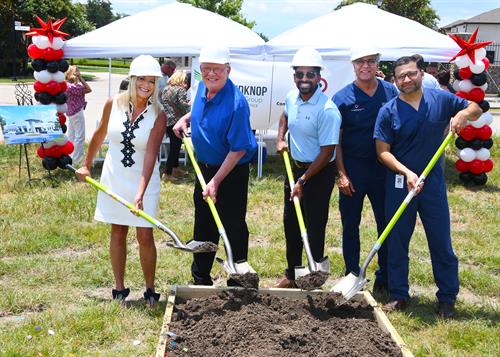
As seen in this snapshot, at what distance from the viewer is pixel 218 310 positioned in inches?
159

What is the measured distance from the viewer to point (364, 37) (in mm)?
10406

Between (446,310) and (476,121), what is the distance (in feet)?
18.6

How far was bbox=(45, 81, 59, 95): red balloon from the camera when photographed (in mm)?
9406

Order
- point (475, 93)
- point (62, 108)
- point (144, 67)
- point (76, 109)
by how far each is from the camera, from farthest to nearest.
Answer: point (76, 109)
point (62, 108)
point (475, 93)
point (144, 67)

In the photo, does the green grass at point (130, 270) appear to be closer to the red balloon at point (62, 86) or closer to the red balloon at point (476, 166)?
the red balloon at point (476, 166)

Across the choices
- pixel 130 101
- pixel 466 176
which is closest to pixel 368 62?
pixel 130 101

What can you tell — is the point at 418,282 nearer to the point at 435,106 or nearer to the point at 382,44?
the point at 435,106

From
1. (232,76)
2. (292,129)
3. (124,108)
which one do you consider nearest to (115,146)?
(124,108)

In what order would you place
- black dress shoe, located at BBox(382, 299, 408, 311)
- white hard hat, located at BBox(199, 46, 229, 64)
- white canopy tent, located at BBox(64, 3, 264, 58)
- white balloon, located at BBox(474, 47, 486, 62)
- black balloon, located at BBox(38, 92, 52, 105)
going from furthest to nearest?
1. white canopy tent, located at BBox(64, 3, 264, 58)
2. black balloon, located at BBox(38, 92, 52, 105)
3. white balloon, located at BBox(474, 47, 486, 62)
4. black dress shoe, located at BBox(382, 299, 408, 311)
5. white hard hat, located at BBox(199, 46, 229, 64)

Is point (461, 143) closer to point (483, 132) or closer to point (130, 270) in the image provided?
point (483, 132)

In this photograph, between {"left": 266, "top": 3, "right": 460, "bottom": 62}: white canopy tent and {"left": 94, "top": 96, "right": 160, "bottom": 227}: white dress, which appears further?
{"left": 266, "top": 3, "right": 460, "bottom": 62}: white canopy tent

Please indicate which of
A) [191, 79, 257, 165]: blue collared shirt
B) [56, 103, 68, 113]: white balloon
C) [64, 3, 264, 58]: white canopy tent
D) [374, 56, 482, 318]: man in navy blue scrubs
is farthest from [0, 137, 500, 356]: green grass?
[64, 3, 264, 58]: white canopy tent

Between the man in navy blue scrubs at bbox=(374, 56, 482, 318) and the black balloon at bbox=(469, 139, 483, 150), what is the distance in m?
5.80

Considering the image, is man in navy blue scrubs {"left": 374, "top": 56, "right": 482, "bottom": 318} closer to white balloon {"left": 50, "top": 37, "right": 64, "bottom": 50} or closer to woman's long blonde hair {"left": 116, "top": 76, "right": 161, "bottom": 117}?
woman's long blonde hair {"left": 116, "top": 76, "right": 161, "bottom": 117}
